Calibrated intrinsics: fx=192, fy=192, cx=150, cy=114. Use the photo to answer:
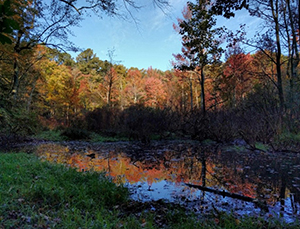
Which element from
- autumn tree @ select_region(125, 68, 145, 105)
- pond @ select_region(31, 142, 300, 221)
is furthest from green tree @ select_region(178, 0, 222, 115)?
autumn tree @ select_region(125, 68, 145, 105)

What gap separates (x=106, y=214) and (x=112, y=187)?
113 centimetres

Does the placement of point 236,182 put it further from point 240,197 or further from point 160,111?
Result: point 160,111

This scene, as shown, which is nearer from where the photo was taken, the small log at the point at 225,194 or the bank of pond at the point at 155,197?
the bank of pond at the point at 155,197

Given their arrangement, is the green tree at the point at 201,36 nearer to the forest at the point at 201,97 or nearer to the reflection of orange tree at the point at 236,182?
the forest at the point at 201,97

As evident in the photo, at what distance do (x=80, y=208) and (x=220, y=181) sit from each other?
3362 millimetres

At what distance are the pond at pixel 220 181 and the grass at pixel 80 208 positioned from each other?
0.43 meters

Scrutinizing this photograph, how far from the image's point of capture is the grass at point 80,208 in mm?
2635

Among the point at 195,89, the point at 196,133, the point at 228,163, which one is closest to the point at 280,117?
the point at 228,163

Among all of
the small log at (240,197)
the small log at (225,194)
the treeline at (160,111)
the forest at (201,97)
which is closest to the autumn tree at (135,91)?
the treeline at (160,111)

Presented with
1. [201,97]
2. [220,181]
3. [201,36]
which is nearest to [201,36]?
[201,36]

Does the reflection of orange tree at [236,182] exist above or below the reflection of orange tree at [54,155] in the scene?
below

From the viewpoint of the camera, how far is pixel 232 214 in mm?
3082

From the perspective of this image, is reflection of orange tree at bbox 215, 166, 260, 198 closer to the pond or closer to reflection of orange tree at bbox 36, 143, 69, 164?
the pond

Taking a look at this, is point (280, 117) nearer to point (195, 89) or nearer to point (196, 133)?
point (196, 133)
